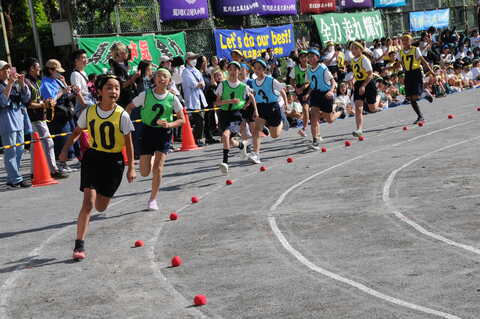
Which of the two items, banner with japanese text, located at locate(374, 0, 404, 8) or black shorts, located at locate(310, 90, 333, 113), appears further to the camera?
banner with japanese text, located at locate(374, 0, 404, 8)

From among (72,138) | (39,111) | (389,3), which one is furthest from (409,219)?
(389,3)

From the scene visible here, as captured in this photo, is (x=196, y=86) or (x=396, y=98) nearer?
(x=196, y=86)

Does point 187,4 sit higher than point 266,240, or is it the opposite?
point 187,4

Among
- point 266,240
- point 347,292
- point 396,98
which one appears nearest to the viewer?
point 347,292

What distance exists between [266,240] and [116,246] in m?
1.70

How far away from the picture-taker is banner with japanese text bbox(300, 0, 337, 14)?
2891 centimetres

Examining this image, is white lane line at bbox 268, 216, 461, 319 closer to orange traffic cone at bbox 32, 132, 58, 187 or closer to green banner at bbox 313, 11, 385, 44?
orange traffic cone at bbox 32, 132, 58, 187

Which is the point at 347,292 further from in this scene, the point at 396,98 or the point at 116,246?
the point at 396,98

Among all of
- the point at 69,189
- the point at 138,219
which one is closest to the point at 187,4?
the point at 69,189

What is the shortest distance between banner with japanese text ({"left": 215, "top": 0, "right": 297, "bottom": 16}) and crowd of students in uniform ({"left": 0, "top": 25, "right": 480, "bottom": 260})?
1.65 m

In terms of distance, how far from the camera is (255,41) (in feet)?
85.3

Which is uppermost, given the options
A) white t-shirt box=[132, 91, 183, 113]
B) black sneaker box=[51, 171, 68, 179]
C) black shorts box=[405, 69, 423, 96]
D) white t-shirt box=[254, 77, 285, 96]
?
white t-shirt box=[132, 91, 183, 113]

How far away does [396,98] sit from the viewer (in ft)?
88.3

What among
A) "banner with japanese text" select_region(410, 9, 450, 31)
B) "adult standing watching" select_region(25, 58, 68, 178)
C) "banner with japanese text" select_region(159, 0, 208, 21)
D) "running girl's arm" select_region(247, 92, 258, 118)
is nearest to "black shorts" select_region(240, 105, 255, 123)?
"running girl's arm" select_region(247, 92, 258, 118)
